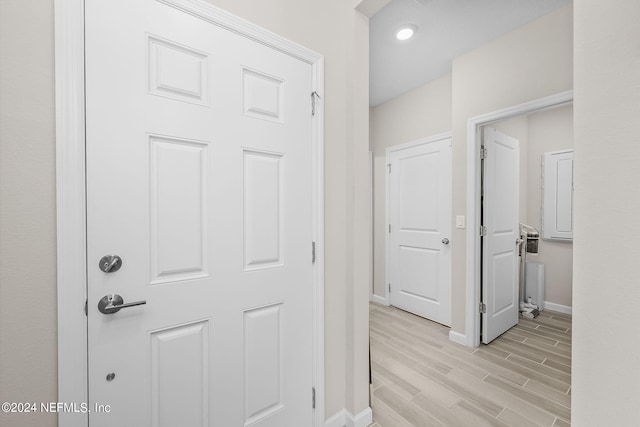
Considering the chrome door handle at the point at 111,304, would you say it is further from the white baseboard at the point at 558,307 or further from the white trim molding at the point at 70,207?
the white baseboard at the point at 558,307

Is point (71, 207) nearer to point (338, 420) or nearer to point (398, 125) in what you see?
point (338, 420)

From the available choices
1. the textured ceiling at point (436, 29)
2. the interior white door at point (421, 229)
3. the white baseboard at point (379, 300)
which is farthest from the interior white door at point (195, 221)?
the white baseboard at point (379, 300)

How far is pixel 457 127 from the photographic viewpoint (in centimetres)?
259

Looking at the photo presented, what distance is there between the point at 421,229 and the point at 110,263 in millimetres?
3030

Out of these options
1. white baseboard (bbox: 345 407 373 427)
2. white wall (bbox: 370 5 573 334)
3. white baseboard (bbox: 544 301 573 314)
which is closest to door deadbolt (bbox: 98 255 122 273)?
white baseboard (bbox: 345 407 373 427)

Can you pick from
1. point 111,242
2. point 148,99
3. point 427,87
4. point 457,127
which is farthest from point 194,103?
point 427,87

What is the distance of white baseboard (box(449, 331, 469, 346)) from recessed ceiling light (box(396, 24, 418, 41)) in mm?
2830

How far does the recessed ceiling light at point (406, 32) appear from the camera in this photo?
7.12 ft

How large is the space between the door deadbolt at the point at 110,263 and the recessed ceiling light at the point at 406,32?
256 centimetres

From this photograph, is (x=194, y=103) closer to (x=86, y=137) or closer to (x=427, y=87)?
(x=86, y=137)

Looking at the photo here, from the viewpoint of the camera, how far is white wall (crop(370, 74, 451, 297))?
2.96 metres

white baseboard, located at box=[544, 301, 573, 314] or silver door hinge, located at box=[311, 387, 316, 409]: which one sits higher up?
silver door hinge, located at box=[311, 387, 316, 409]

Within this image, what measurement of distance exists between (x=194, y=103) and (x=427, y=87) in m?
2.93

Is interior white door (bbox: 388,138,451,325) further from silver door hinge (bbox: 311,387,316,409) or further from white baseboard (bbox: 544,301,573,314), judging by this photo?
silver door hinge (bbox: 311,387,316,409)
